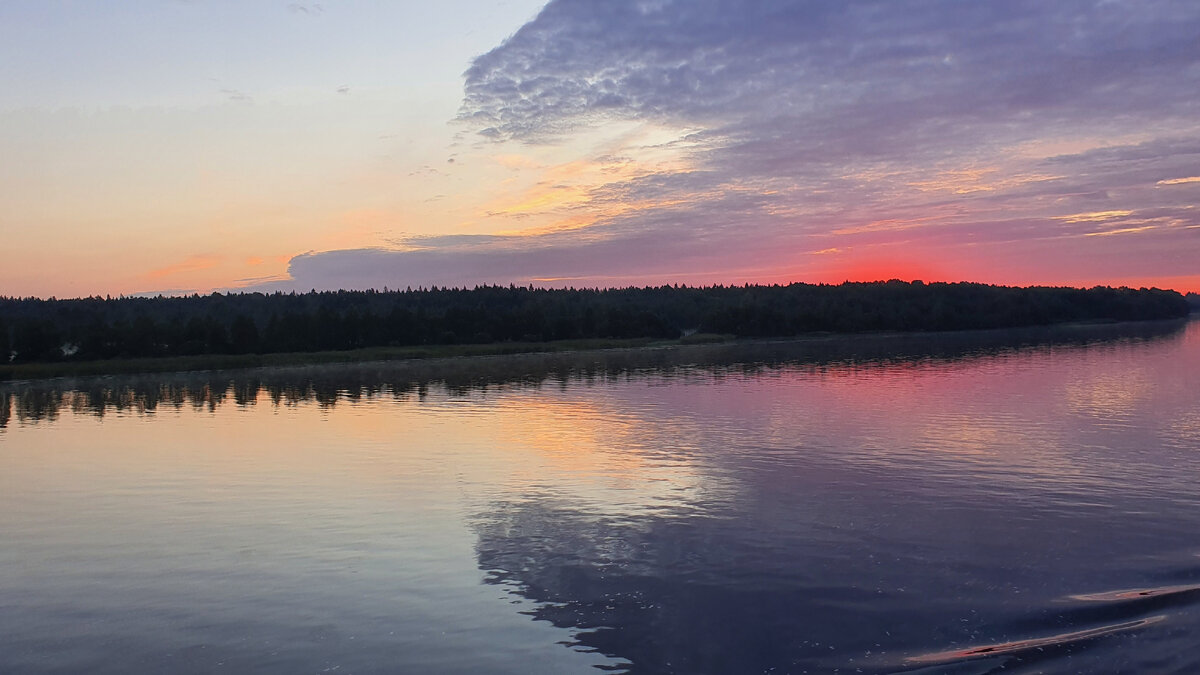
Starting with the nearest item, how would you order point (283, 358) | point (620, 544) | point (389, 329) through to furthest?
point (620, 544) → point (283, 358) → point (389, 329)

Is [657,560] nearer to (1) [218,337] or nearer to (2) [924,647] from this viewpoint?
(2) [924,647]

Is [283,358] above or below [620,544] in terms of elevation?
above

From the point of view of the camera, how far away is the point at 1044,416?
40.7m

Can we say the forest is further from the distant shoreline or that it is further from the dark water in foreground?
the dark water in foreground

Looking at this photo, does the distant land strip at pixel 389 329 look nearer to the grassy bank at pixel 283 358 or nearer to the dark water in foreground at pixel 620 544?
the grassy bank at pixel 283 358

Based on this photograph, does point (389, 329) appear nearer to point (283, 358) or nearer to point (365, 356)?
point (365, 356)

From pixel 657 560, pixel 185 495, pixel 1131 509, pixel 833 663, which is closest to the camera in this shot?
pixel 833 663

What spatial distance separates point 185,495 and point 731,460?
18494mm

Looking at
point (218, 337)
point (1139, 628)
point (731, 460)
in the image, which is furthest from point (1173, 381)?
point (218, 337)

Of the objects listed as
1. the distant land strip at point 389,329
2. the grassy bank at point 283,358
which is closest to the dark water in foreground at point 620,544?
the grassy bank at point 283,358

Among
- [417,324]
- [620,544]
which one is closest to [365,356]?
[417,324]

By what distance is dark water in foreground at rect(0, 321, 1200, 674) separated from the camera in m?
13.7

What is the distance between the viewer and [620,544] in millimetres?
19562

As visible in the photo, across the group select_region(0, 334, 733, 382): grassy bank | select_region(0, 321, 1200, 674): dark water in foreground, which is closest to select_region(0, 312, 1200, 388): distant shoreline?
select_region(0, 334, 733, 382): grassy bank
